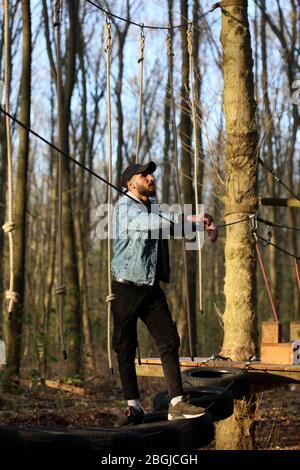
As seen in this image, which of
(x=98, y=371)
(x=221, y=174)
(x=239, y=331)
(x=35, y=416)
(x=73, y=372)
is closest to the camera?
(x=239, y=331)

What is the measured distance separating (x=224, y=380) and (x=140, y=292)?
67.6 inches

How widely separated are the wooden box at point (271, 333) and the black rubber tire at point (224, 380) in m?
0.57

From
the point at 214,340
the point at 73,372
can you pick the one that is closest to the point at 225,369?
the point at 73,372

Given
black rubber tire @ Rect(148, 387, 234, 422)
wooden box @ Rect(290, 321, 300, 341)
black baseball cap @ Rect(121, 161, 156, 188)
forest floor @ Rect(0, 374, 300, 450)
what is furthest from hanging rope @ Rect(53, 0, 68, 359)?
forest floor @ Rect(0, 374, 300, 450)

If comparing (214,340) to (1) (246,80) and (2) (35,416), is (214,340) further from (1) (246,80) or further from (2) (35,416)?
(1) (246,80)

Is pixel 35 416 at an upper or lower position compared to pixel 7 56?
lower

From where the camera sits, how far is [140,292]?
5.64m

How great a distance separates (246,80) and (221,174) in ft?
3.33

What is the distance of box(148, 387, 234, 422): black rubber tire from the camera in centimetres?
641

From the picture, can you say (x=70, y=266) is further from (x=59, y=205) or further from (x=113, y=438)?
(x=113, y=438)

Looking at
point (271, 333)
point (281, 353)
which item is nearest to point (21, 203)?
point (271, 333)

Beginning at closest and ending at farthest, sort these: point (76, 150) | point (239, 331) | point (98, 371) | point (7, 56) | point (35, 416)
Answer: point (7, 56), point (239, 331), point (35, 416), point (98, 371), point (76, 150)

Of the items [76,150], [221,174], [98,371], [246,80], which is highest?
[76,150]
